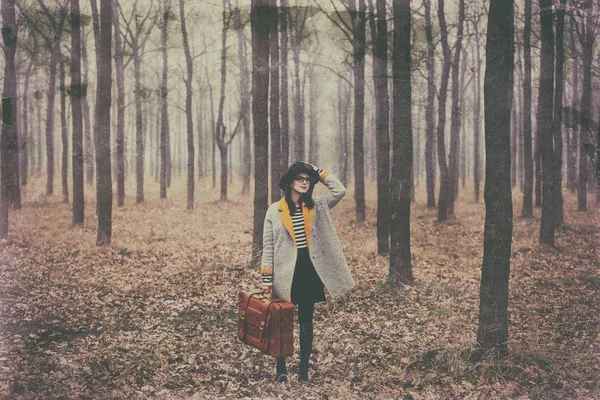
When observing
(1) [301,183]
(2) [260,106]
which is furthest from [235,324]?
(2) [260,106]

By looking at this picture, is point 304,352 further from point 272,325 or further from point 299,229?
point 299,229

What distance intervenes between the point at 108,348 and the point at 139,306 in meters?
1.82

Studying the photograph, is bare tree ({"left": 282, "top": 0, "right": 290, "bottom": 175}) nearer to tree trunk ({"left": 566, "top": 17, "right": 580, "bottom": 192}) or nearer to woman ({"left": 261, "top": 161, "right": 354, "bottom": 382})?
tree trunk ({"left": 566, "top": 17, "right": 580, "bottom": 192})

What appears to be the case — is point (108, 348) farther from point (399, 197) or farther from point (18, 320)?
point (399, 197)

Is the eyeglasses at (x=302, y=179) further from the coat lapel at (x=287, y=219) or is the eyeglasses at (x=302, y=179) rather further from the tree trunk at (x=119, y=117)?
the tree trunk at (x=119, y=117)

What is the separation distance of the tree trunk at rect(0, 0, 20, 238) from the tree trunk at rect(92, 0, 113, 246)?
1.79 m

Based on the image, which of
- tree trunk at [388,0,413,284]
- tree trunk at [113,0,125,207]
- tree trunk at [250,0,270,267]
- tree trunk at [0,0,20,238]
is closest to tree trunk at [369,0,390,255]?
tree trunk at [388,0,413,284]

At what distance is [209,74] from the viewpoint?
30969 millimetres

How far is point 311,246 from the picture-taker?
17.5 feet

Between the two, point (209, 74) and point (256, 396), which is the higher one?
point (209, 74)

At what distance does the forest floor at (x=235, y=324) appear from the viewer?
5.34 metres

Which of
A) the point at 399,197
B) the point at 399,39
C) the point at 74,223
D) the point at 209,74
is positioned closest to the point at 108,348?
the point at 399,197

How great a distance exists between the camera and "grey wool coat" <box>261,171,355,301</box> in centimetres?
533

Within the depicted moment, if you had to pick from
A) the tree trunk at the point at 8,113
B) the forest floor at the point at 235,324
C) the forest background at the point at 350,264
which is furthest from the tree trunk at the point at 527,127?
the tree trunk at the point at 8,113
